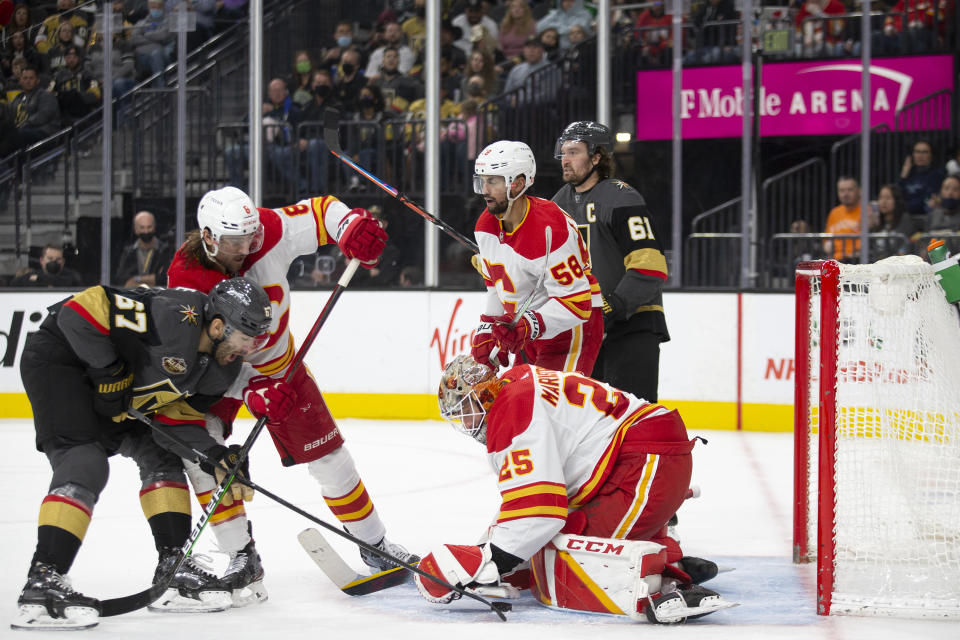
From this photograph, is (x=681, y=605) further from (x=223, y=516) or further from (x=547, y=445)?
(x=223, y=516)

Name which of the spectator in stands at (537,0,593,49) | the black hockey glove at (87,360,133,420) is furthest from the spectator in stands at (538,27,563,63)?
the black hockey glove at (87,360,133,420)

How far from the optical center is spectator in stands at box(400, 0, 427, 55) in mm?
7363

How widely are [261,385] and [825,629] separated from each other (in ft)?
4.70

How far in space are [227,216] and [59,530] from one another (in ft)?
2.61

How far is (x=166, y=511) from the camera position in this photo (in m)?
2.75

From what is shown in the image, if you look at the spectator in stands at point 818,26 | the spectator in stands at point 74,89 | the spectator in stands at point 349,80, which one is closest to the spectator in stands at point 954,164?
the spectator in stands at point 818,26

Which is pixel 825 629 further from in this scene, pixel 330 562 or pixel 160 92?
pixel 160 92

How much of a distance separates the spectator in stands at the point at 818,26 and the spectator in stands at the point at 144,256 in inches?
150

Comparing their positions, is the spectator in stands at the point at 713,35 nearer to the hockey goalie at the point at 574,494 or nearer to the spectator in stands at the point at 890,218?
the spectator in stands at the point at 890,218

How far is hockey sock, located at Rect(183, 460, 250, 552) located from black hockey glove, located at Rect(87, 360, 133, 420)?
261 mm

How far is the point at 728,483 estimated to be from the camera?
15.0 feet

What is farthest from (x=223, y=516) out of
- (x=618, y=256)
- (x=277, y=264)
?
(x=618, y=256)

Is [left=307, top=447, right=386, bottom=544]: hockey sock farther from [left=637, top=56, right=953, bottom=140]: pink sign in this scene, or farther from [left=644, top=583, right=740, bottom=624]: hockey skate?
[left=637, top=56, right=953, bottom=140]: pink sign

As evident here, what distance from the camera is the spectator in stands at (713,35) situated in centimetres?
695
